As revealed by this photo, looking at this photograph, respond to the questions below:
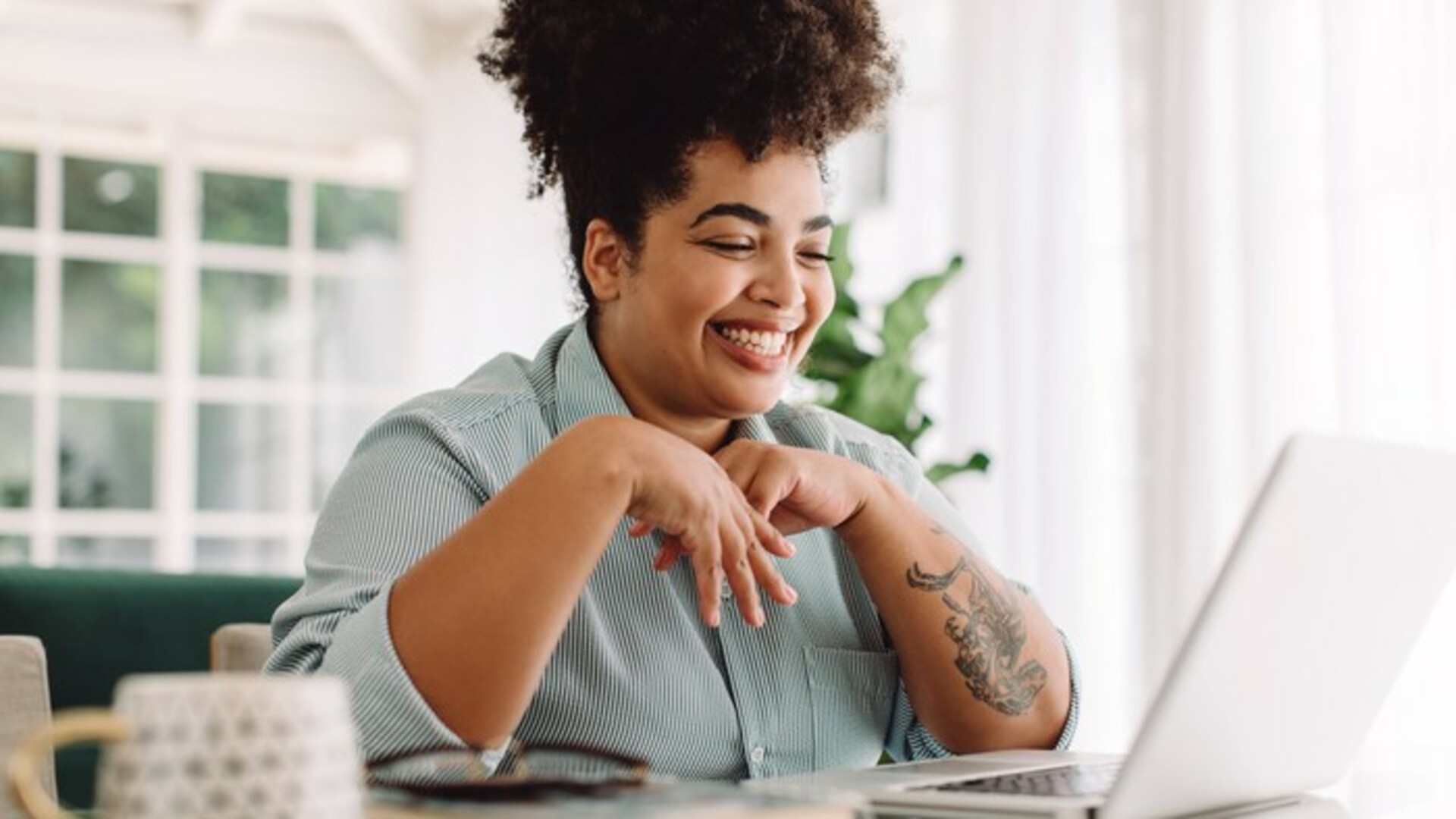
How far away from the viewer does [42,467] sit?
6.17 metres

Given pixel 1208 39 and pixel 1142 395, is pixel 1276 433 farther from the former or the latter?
pixel 1208 39

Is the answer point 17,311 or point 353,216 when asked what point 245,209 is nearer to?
point 353,216

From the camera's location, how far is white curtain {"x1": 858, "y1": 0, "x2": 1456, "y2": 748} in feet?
9.74

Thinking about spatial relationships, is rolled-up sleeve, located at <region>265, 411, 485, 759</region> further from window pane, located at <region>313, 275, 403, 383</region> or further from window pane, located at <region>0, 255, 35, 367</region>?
window pane, located at <region>313, 275, 403, 383</region>

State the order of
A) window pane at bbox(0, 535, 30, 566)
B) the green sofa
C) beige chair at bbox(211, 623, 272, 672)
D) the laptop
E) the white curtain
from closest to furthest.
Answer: the laptop, beige chair at bbox(211, 623, 272, 672), the green sofa, the white curtain, window pane at bbox(0, 535, 30, 566)

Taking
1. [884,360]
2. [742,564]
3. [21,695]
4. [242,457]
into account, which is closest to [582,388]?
[742,564]

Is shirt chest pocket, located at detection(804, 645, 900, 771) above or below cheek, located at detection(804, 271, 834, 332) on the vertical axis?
below

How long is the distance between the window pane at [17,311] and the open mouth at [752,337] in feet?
17.3

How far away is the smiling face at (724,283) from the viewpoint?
1516 mm

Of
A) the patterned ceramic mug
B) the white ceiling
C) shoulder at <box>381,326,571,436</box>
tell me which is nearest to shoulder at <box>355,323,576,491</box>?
shoulder at <box>381,326,571,436</box>

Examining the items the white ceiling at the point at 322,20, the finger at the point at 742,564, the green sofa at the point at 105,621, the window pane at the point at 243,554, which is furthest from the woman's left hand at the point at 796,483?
the window pane at the point at 243,554

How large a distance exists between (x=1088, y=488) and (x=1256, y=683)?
282 cm

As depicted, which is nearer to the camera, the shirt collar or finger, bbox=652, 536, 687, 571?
finger, bbox=652, 536, 687, 571

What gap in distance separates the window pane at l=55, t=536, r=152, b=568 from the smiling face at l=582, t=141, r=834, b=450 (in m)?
4.96
